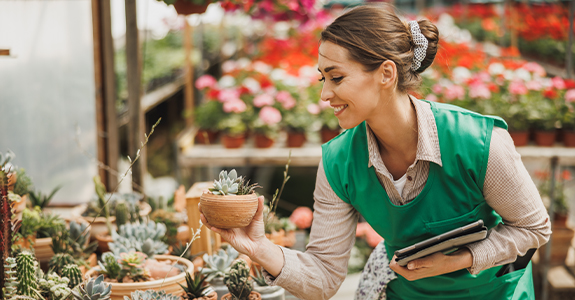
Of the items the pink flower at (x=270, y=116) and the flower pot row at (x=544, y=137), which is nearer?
→ the flower pot row at (x=544, y=137)

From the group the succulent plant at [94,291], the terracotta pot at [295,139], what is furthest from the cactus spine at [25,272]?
the terracotta pot at [295,139]

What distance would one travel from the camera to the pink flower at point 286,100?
4070mm

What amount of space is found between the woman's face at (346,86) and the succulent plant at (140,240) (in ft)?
2.56

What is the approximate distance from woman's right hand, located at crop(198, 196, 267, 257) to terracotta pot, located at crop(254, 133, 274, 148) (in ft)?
8.61

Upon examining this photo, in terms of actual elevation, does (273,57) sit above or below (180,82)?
above

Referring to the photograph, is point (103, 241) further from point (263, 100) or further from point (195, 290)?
point (263, 100)

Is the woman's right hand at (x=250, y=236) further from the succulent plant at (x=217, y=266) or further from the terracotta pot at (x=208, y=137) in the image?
the terracotta pot at (x=208, y=137)

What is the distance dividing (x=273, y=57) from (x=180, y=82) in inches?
55.8

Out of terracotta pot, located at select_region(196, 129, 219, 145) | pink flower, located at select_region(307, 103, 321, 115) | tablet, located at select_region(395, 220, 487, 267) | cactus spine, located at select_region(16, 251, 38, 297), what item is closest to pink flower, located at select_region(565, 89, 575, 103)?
pink flower, located at select_region(307, 103, 321, 115)

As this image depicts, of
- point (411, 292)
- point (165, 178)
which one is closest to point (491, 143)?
point (411, 292)

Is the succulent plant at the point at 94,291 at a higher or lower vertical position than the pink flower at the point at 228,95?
lower

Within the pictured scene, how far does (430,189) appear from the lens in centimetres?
132

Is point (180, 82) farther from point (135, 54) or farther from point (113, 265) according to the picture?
point (113, 265)

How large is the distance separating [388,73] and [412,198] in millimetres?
373
